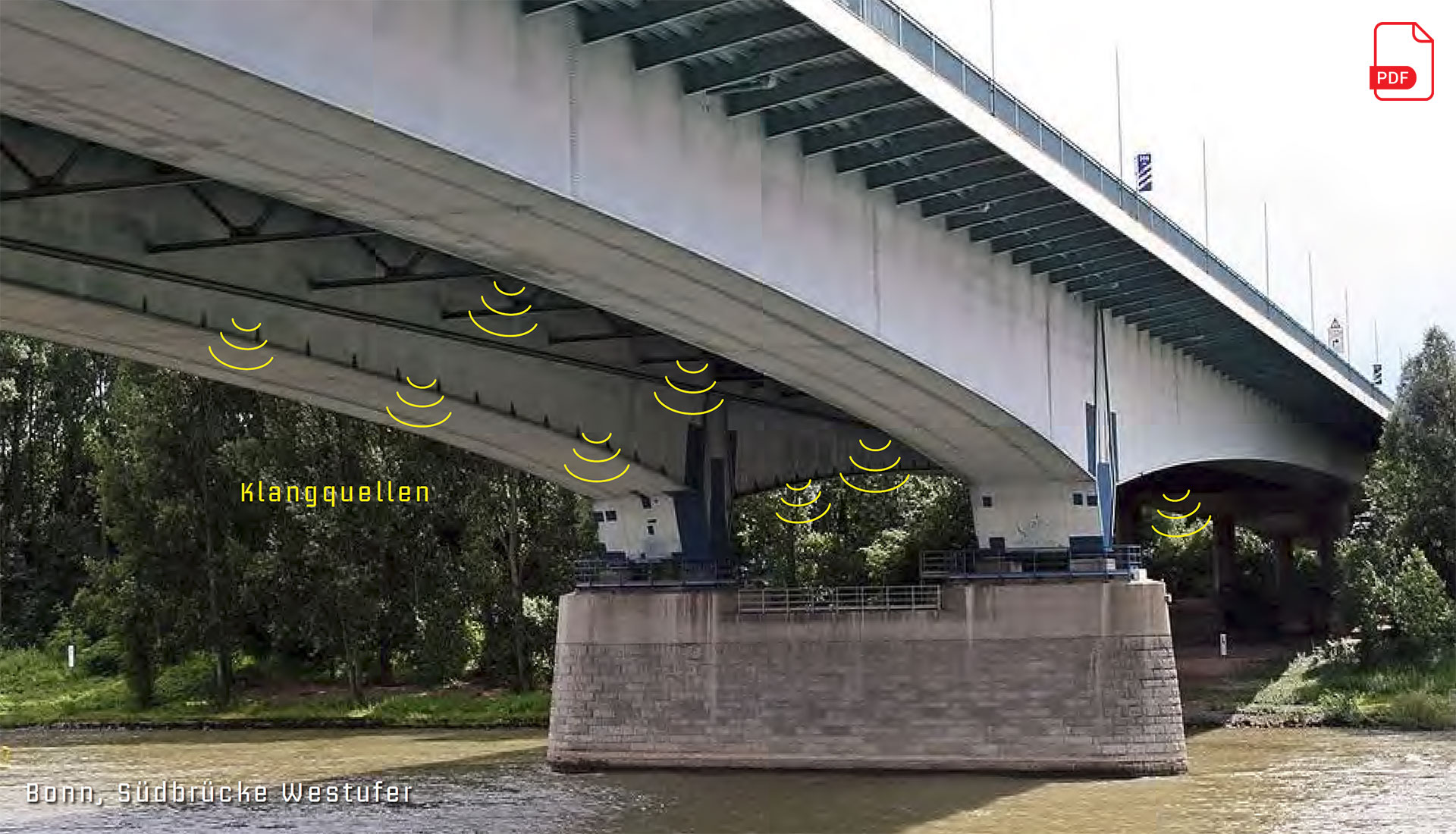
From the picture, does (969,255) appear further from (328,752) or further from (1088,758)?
(328,752)

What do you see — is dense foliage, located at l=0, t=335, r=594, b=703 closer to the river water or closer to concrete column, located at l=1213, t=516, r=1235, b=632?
the river water

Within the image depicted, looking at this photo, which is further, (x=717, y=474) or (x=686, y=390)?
(x=717, y=474)

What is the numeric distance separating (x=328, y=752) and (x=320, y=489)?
13351 millimetres

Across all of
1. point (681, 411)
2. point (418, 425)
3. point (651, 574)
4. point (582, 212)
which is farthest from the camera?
point (651, 574)

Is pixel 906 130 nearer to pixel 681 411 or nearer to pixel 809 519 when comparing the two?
pixel 681 411

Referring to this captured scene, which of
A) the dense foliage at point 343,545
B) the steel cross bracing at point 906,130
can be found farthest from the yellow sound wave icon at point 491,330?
the dense foliage at point 343,545

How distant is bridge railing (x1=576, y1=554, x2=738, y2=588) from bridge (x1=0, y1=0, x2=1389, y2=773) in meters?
0.51

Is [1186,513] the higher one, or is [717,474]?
[1186,513]

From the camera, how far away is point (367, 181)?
16750mm

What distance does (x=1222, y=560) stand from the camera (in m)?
68.1

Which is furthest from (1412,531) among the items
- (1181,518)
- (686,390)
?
(686,390)

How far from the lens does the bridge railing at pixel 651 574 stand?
116 ft

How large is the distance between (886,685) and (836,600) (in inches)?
93.6

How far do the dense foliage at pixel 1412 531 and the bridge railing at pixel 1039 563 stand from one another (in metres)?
14.9
